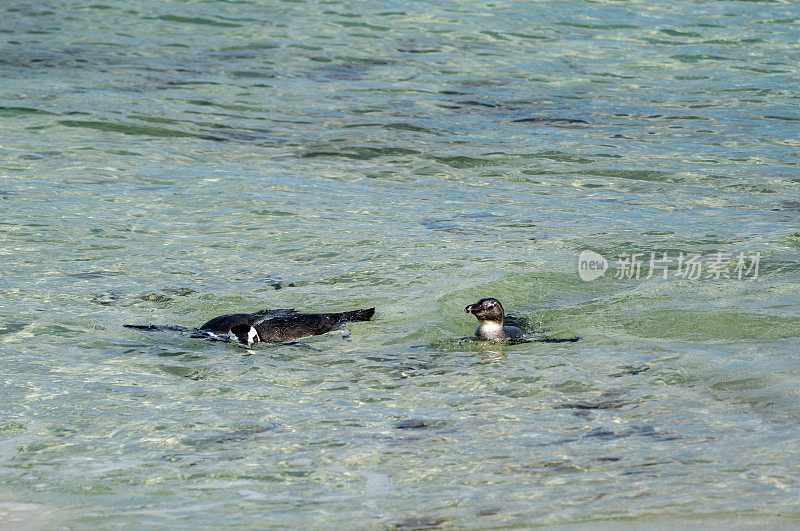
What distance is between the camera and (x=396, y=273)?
8859mm

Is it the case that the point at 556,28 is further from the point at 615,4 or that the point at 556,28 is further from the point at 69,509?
the point at 69,509

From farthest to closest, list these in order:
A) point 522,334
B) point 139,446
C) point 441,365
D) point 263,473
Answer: point 522,334
point 441,365
point 139,446
point 263,473

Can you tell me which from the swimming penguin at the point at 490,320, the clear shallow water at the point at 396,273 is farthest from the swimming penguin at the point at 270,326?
the swimming penguin at the point at 490,320

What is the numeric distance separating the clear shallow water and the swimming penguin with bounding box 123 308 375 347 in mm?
128

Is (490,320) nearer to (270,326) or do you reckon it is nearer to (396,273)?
(270,326)

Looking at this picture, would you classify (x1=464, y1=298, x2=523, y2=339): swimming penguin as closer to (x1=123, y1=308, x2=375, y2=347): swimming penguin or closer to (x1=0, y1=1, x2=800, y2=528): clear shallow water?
(x1=0, y1=1, x2=800, y2=528): clear shallow water

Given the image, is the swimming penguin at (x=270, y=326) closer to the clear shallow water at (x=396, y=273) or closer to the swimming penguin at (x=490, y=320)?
the clear shallow water at (x=396, y=273)

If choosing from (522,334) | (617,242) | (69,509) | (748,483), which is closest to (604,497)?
(748,483)

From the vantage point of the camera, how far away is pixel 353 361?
6.84 metres

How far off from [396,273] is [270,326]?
2009mm

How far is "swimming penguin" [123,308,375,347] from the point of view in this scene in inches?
277

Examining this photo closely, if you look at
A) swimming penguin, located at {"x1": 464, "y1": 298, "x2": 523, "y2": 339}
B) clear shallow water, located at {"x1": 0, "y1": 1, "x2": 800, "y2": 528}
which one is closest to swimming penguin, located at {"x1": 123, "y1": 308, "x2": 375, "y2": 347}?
clear shallow water, located at {"x1": 0, "y1": 1, "x2": 800, "y2": 528}

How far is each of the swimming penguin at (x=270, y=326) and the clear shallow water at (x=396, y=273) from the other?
0.13 meters

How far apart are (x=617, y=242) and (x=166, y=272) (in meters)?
4.08
